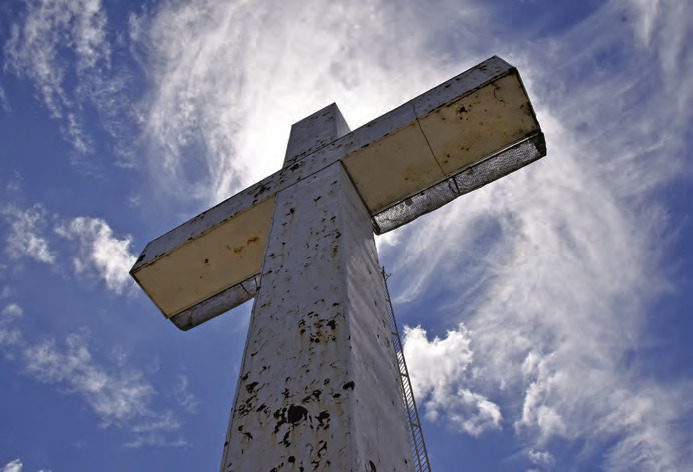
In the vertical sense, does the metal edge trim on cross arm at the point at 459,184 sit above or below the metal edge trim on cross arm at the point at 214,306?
above

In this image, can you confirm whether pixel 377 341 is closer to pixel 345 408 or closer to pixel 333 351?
pixel 333 351

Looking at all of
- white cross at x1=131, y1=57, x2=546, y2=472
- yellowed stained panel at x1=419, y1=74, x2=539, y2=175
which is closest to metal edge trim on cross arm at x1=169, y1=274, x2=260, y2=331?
white cross at x1=131, y1=57, x2=546, y2=472

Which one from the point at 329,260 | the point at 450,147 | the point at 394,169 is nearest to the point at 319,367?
the point at 329,260

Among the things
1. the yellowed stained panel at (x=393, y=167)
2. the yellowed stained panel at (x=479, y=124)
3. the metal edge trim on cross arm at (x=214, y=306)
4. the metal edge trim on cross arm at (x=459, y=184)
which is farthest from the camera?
the metal edge trim on cross arm at (x=214, y=306)

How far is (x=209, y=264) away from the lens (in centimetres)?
369

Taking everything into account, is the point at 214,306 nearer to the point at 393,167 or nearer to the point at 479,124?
the point at 393,167

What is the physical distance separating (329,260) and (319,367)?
2.01 ft

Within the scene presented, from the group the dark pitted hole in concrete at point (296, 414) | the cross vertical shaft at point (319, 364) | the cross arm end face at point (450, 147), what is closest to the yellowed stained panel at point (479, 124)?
the cross arm end face at point (450, 147)

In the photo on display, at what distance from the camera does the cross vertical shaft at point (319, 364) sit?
1.52 meters

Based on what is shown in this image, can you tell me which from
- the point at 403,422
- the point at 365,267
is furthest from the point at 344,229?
the point at 403,422

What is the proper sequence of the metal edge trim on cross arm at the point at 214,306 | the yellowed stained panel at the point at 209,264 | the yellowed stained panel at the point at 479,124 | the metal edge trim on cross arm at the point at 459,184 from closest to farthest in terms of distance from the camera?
the yellowed stained panel at the point at 479,124 < the metal edge trim on cross arm at the point at 459,184 < the yellowed stained panel at the point at 209,264 < the metal edge trim on cross arm at the point at 214,306

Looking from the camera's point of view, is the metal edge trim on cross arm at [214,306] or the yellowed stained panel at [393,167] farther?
the metal edge trim on cross arm at [214,306]

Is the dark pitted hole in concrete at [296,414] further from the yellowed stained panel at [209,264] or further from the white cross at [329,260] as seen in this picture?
the yellowed stained panel at [209,264]

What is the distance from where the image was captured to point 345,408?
5.04ft
